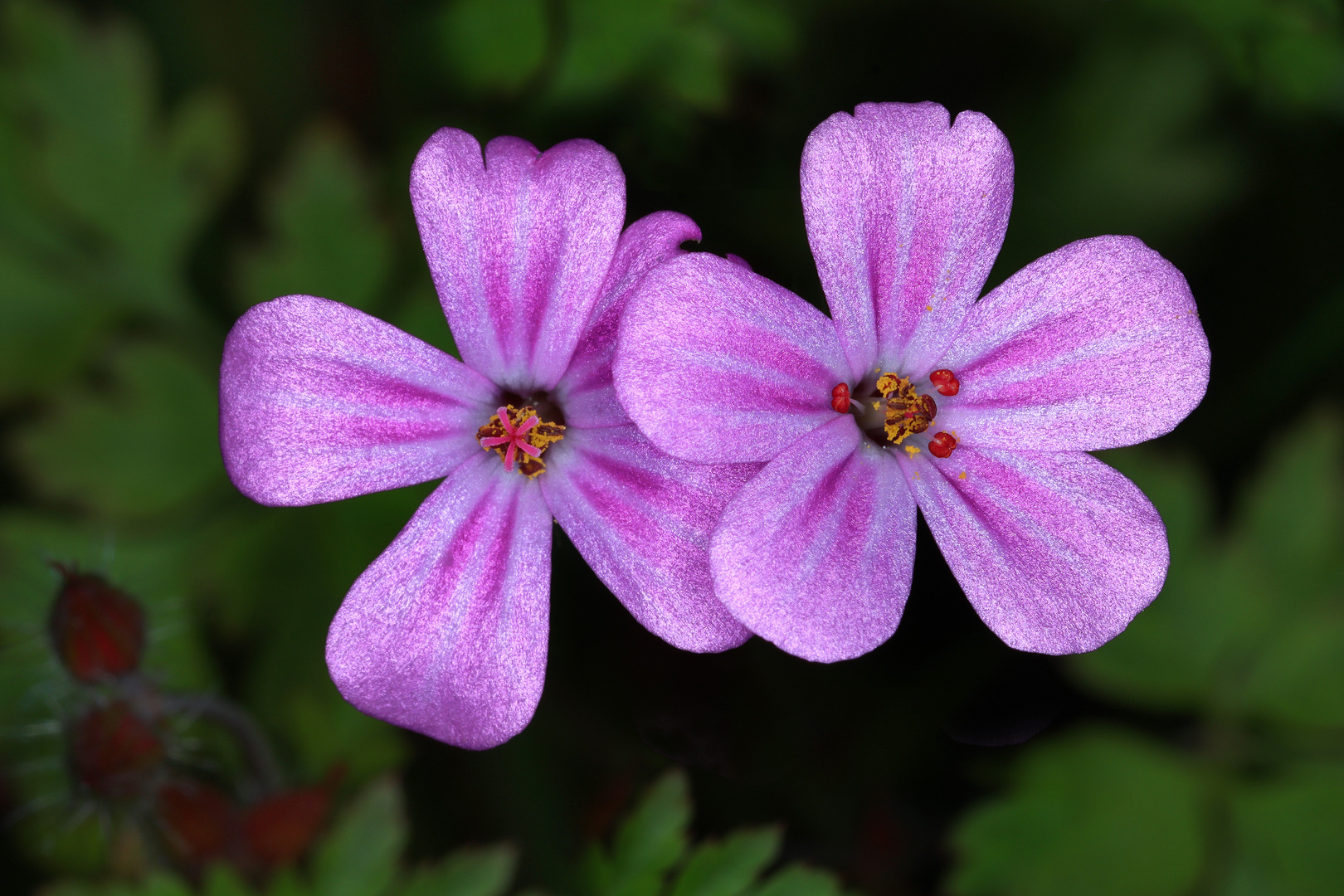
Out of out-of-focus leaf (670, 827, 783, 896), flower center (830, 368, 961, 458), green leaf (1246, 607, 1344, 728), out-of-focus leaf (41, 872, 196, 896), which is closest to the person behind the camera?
flower center (830, 368, 961, 458)

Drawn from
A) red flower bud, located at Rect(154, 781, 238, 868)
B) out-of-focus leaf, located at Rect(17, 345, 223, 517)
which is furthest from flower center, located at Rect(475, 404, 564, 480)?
out-of-focus leaf, located at Rect(17, 345, 223, 517)

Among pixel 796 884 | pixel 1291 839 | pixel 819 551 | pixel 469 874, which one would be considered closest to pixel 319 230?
pixel 469 874

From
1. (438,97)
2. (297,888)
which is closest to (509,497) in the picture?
(297,888)

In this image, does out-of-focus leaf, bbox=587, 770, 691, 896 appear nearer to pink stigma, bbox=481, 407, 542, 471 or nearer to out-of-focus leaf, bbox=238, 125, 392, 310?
pink stigma, bbox=481, 407, 542, 471

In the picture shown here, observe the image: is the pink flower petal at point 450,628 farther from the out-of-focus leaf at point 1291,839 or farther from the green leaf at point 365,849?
the out-of-focus leaf at point 1291,839

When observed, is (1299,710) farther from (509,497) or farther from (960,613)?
(509,497)

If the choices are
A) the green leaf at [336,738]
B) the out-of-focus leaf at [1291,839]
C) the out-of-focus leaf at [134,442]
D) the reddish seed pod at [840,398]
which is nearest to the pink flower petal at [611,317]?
the reddish seed pod at [840,398]

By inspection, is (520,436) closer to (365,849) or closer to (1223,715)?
(365,849)
